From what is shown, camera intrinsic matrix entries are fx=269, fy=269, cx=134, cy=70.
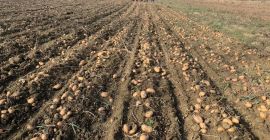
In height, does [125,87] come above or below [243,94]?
above

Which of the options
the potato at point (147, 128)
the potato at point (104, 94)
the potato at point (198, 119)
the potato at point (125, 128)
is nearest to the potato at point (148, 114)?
the potato at point (147, 128)

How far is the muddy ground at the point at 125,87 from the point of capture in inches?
176

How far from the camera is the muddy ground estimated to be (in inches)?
176

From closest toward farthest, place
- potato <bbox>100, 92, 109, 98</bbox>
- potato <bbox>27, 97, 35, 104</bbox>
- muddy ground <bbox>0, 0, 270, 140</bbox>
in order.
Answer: muddy ground <bbox>0, 0, 270, 140</bbox>
potato <bbox>27, 97, 35, 104</bbox>
potato <bbox>100, 92, 109, 98</bbox>

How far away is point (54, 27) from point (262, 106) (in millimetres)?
7623

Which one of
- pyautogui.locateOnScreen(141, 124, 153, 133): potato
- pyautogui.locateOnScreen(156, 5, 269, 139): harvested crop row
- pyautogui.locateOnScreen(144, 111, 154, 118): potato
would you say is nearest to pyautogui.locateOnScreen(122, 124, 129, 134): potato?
pyautogui.locateOnScreen(141, 124, 153, 133): potato

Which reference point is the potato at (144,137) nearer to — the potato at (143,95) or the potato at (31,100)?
the potato at (143,95)

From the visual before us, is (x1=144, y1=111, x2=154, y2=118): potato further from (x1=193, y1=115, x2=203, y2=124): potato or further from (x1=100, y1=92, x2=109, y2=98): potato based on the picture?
(x1=100, y1=92, x2=109, y2=98): potato

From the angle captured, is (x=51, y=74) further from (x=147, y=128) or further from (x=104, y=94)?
(x=147, y=128)

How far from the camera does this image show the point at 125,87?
5703 millimetres

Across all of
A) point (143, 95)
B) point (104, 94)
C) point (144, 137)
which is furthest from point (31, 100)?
point (144, 137)

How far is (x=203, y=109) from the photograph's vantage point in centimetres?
519

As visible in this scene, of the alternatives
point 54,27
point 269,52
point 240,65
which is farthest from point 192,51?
point 54,27

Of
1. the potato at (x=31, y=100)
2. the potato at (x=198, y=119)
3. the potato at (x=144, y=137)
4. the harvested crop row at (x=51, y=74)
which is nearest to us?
the potato at (x=144, y=137)
